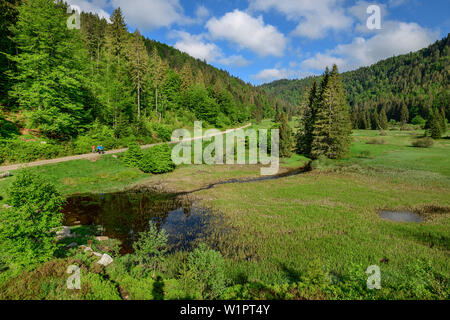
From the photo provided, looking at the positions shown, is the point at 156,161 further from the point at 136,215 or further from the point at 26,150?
the point at 26,150

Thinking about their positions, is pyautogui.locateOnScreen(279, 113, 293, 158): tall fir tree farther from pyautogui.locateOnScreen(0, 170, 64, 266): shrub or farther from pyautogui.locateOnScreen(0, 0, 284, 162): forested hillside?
pyautogui.locateOnScreen(0, 170, 64, 266): shrub

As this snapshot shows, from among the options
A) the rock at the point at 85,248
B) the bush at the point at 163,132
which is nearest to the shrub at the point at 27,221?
the rock at the point at 85,248

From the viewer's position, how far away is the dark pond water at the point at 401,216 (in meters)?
14.8

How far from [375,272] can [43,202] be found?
536 inches

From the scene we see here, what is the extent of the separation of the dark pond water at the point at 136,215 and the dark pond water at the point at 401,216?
1405 cm

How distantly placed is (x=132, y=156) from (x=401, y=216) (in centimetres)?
3118

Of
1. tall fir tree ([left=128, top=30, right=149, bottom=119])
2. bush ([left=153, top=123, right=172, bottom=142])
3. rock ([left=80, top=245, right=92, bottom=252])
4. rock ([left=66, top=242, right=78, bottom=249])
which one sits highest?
tall fir tree ([left=128, top=30, right=149, bottom=119])

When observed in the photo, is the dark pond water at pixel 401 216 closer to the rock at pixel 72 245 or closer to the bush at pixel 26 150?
the rock at pixel 72 245

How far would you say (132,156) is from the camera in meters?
29.3

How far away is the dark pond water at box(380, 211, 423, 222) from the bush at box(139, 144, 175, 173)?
25.9 meters

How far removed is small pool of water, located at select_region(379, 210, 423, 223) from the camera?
14.8 m

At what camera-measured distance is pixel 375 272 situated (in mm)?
8391

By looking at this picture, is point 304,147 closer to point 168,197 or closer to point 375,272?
point 168,197

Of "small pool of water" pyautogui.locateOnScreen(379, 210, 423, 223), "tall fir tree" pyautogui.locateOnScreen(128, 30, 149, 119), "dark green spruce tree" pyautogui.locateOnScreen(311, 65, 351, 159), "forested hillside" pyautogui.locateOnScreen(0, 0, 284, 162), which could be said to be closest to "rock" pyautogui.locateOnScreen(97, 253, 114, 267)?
"small pool of water" pyautogui.locateOnScreen(379, 210, 423, 223)
